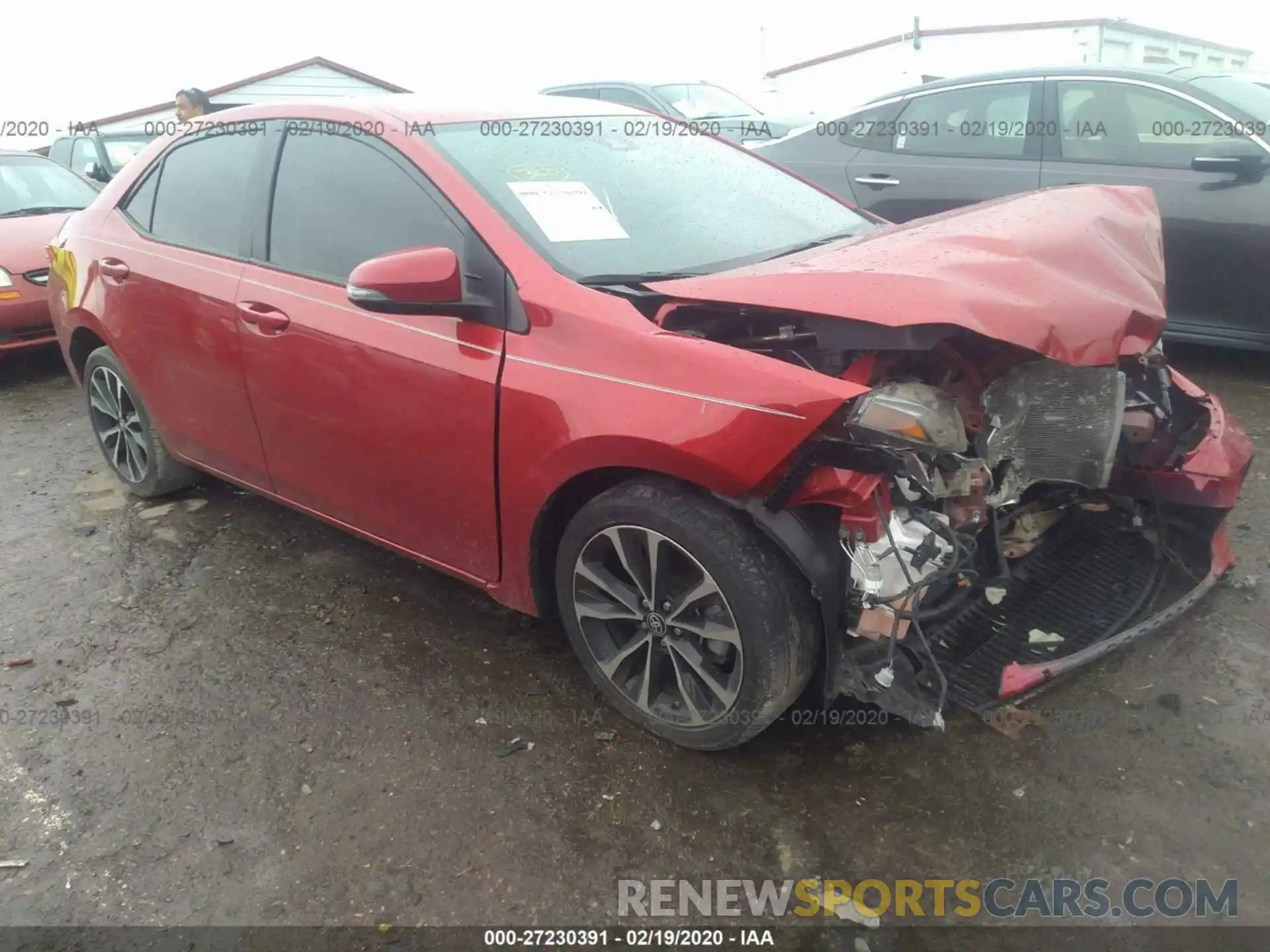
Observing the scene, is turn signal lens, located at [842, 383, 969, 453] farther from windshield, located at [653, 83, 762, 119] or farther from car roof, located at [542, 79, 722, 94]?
car roof, located at [542, 79, 722, 94]

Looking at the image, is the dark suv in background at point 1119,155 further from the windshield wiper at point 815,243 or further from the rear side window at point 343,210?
the rear side window at point 343,210

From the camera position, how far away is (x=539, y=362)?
2.37 m

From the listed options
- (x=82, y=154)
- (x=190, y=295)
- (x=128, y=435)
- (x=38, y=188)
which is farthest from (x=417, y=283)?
(x=82, y=154)

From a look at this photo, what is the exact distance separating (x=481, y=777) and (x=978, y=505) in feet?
4.80

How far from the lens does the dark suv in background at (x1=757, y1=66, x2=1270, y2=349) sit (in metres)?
4.45

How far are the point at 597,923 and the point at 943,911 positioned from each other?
746mm

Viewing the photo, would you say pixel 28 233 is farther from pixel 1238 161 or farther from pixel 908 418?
pixel 1238 161

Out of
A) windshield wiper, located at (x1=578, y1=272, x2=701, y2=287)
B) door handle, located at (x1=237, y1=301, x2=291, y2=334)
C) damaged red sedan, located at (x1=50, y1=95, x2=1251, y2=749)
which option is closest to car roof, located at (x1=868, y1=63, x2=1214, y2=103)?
damaged red sedan, located at (x1=50, y1=95, x2=1251, y2=749)

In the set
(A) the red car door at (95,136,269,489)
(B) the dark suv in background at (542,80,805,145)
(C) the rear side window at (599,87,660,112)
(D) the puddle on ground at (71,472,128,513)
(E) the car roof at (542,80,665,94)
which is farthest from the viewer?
(E) the car roof at (542,80,665,94)

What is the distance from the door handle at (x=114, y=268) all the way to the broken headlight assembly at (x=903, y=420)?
2945 mm

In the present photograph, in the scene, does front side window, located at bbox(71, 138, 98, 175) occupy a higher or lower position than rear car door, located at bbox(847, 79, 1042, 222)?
higher

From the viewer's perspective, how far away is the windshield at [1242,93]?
4.55 metres

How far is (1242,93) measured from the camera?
4707mm

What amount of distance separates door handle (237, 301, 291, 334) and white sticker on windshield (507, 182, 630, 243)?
862 mm
